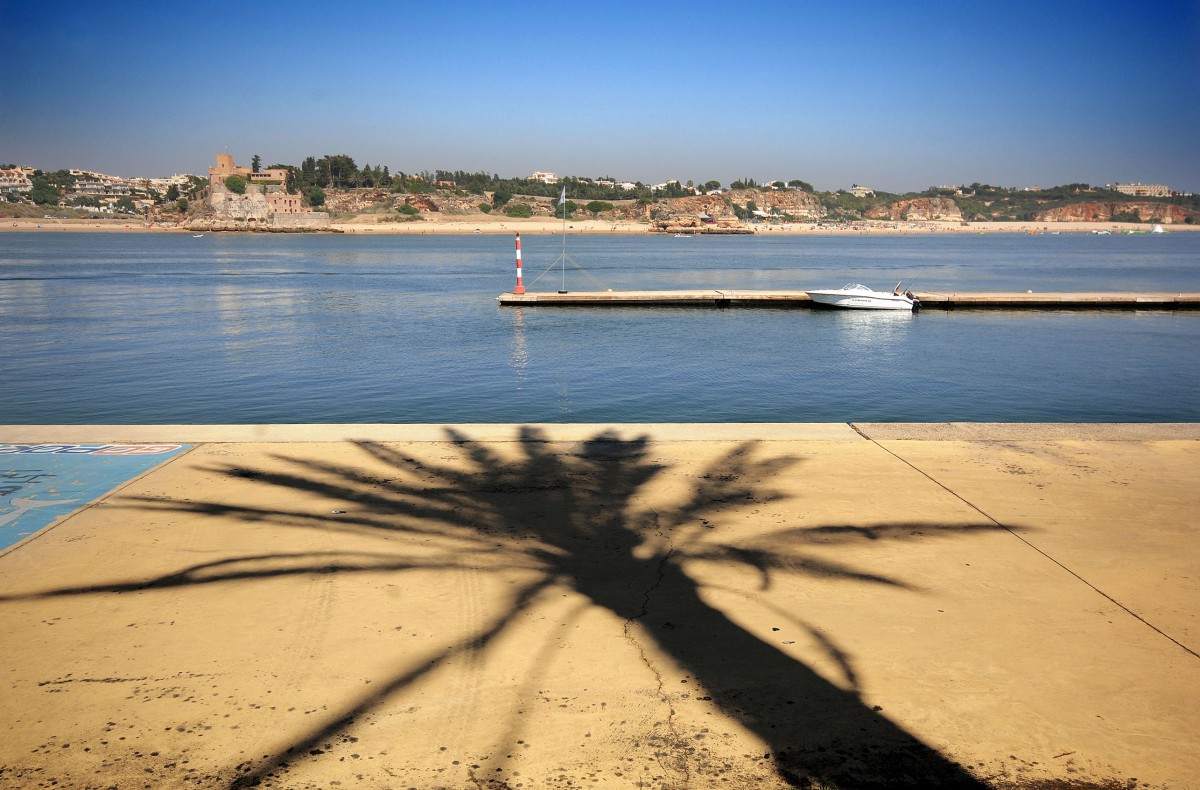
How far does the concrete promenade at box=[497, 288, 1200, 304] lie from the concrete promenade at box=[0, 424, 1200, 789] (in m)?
21.3

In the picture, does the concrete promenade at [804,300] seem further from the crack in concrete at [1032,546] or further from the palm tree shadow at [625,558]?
the crack in concrete at [1032,546]

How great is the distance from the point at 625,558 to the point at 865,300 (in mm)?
25882

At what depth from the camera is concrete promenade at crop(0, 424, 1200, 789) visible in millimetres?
3344

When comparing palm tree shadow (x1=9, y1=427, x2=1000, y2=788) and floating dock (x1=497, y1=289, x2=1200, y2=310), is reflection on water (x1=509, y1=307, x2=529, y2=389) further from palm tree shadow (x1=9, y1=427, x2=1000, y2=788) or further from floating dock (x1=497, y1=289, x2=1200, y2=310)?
palm tree shadow (x1=9, y1=427, x2=1000, y2=788)

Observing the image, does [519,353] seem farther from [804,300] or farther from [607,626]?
[607,626]

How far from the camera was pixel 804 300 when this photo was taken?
2906 cm

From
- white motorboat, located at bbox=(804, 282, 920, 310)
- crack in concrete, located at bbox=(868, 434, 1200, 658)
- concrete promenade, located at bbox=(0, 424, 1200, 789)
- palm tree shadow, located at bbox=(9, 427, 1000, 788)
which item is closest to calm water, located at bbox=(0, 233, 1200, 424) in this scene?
white motorboat, located at bbox=(804, 282, 920, 310)

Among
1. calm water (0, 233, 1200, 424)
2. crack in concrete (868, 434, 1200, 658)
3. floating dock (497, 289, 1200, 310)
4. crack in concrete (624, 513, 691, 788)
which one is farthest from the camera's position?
floating dock (497, 289, 1200, 310)

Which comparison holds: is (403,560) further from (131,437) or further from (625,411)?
(625,411)

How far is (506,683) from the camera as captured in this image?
3.85 metres

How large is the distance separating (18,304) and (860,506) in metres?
37.4

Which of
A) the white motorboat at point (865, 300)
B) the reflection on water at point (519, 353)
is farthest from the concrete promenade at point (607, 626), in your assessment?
the white motorboat at point (865, 300)

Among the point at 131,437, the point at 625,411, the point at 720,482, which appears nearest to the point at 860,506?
the point at 720,482

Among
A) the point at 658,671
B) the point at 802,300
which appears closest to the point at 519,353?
the point at 802,300
